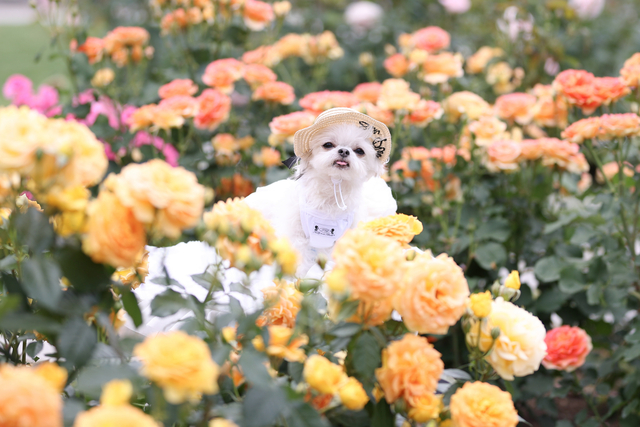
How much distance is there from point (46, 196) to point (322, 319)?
433 mm

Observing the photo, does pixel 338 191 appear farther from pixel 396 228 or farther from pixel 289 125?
pixel 396 228

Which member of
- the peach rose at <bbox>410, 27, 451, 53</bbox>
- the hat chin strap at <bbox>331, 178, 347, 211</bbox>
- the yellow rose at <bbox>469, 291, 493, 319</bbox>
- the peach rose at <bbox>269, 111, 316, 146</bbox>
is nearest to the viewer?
the yellow rose at <bbox>469, 291, 493, 319</bbox>

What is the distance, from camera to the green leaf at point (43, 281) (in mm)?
665

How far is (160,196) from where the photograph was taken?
25.7 inches

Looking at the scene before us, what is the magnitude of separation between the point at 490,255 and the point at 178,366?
1.56 metres

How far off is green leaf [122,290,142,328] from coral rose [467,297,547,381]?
56cm

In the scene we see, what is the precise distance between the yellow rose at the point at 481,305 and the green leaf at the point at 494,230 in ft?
3.58

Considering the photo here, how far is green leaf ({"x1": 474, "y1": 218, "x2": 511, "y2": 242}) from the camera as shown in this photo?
1.97 meters

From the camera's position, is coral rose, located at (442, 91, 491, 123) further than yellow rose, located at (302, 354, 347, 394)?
Yes

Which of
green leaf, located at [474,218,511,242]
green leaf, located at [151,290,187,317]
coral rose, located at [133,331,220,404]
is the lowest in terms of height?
green leaf, located at [474,218,511,242]

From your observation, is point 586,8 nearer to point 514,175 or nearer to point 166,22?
point 514,175

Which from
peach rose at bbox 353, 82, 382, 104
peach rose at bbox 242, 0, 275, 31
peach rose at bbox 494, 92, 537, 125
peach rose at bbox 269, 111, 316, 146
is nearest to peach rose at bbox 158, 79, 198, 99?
peach rose at bbox 269, 111, 316, 146

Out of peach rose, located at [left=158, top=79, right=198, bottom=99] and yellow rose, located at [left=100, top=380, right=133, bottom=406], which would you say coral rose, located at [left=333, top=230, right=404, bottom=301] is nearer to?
yellow rose, located at [left=100, top=380, right=133, bottom=406]

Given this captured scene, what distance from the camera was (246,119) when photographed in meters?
2.52
